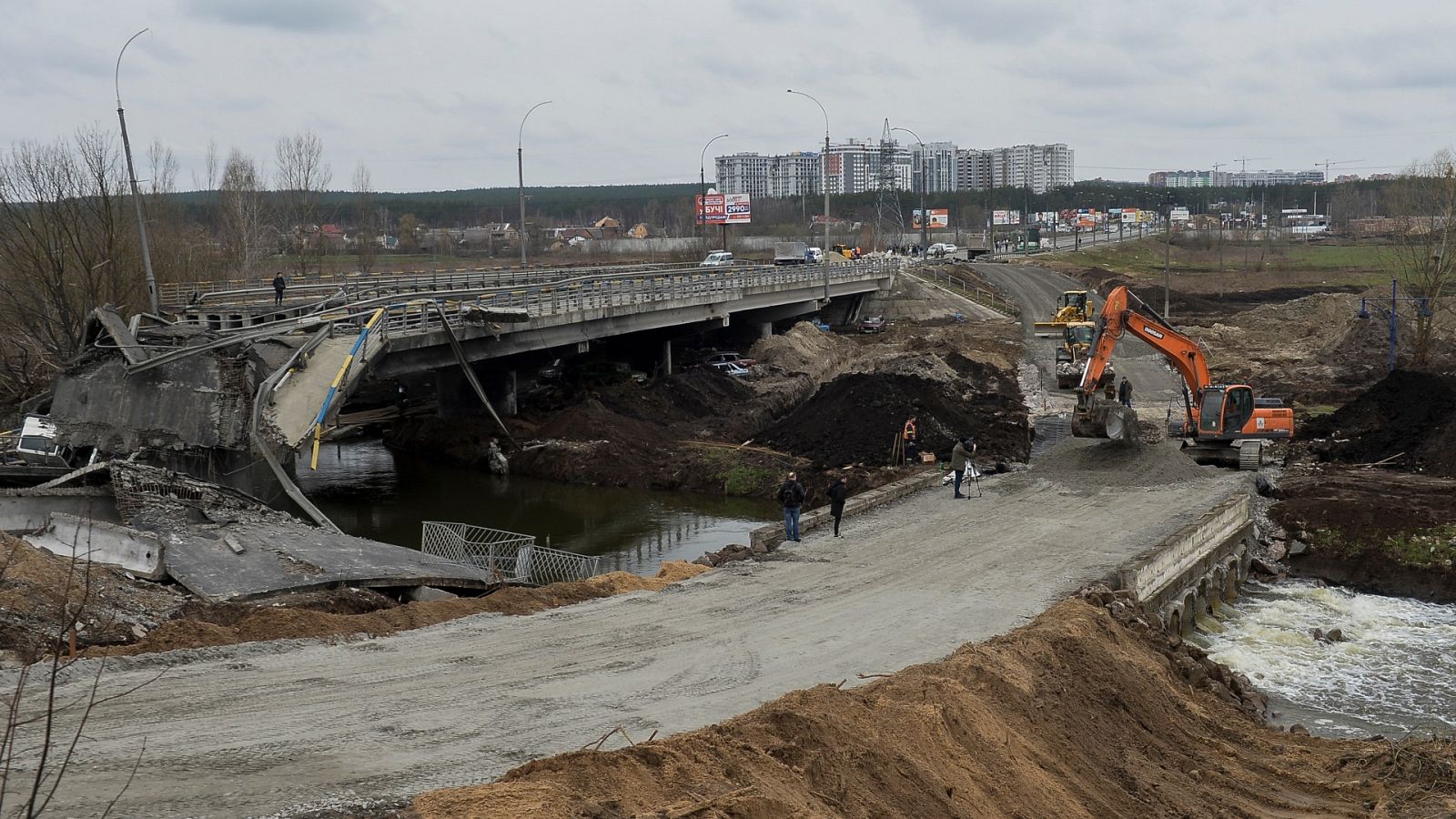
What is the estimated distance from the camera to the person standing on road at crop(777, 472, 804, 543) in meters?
23.1

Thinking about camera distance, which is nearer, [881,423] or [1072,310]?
[881,423]

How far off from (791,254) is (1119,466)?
62.1 m

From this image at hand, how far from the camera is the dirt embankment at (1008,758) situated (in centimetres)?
A: 1095

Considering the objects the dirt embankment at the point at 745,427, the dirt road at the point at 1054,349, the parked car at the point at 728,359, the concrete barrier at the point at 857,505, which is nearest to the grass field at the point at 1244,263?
the dirt road at the point at 1054,349

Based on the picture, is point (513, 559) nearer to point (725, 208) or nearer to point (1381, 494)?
point (1381, 494)

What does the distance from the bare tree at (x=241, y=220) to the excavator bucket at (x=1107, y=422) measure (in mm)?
50973

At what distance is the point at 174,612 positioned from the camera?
701 inches

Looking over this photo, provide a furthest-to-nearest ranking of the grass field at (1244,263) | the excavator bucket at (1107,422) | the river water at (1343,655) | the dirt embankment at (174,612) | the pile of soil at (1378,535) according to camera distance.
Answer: the grass field at (1244,263), the excavator bucket at (1107,422), the pile of soil at (1378,535), the river water at (1343,655), the dirt embankment at (174,612)

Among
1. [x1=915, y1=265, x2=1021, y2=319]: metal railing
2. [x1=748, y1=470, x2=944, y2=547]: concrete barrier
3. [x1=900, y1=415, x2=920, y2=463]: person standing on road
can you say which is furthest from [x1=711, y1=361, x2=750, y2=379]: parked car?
[x1=915, y1=265, x2=1021, y2=319]: metal railing

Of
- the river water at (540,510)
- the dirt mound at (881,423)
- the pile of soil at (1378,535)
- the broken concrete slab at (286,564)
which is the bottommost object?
the river water at (540,510)

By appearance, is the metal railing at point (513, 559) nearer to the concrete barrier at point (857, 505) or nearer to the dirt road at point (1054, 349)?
the concrete barrier at point (857, 505)

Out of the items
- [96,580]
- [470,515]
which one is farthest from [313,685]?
[470,515]

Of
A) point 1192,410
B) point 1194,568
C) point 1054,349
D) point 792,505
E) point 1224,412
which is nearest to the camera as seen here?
point 792,505

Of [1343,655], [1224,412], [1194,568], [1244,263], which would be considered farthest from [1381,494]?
[1244,263]
